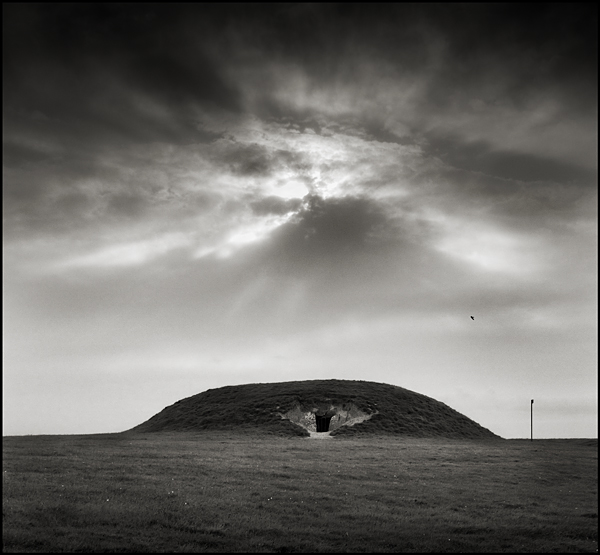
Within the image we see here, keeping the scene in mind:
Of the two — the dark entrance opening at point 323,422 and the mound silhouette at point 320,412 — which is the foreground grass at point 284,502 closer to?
the mound silhouette at point 320,412

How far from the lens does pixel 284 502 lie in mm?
24125

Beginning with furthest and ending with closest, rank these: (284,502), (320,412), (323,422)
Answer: (320,412) < (323,422) < (284,502)

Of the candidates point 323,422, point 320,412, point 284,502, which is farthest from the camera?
point 320,412

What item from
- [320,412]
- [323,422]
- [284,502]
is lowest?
[284,502]

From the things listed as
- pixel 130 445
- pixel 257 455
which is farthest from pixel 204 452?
pixel 130 445

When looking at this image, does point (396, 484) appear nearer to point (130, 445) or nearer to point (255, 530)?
point (255, 530)

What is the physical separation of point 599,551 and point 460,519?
5373 millimetres

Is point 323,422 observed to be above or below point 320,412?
below

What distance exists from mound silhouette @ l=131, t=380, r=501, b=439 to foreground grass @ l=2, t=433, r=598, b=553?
18.5 meters

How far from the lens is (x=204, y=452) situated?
128ft

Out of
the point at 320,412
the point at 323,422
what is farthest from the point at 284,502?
the point at 320,412

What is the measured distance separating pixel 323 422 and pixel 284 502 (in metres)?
39.9

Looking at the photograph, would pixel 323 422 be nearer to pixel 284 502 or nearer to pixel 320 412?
pixel 320 412

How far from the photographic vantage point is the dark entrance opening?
62519 mm
